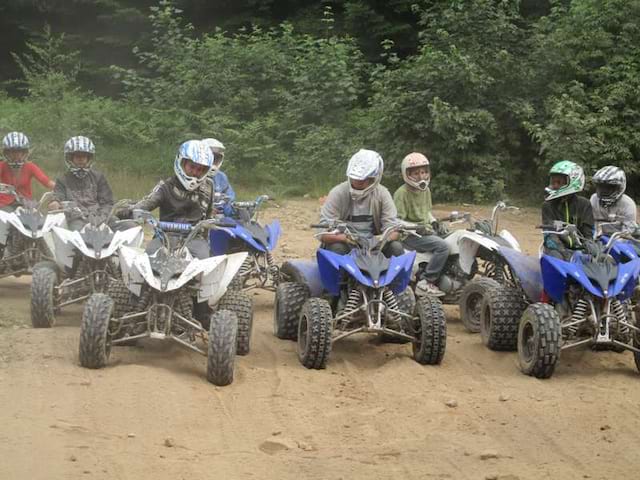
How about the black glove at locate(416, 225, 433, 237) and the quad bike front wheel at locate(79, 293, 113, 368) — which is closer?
the quad bike front wheel at locate(79, 293, 113, 368)

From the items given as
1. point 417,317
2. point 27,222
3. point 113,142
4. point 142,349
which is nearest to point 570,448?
point 417,317

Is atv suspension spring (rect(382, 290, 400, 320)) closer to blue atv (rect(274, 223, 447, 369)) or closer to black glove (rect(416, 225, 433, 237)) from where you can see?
blue atv (rect(274, 223, 447, 369))

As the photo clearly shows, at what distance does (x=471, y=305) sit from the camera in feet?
33.8

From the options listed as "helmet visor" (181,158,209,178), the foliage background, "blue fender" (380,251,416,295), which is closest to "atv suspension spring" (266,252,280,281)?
"helmet visor" (181,158,209,178)

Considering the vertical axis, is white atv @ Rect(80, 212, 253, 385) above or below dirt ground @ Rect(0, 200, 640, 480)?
above

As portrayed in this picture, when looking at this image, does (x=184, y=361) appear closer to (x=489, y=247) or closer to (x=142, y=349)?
(x=142, y=349)

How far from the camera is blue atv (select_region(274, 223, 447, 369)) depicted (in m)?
8.30

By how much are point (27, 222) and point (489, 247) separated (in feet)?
15.7

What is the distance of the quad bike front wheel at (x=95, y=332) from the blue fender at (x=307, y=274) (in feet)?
6.88

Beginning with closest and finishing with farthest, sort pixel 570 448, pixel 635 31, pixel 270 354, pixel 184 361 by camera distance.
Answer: pixel 570 448, pixel 184 361, pixel 270 354, pixel 635 31

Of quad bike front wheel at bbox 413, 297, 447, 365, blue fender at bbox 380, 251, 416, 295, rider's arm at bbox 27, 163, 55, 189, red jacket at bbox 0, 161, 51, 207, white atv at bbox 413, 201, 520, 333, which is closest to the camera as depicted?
quad bike front wheel at bbox 413, 297, 447, 365

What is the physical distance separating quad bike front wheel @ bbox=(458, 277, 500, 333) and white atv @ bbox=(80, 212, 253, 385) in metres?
2.58

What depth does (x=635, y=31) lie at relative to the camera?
1847 centimetres

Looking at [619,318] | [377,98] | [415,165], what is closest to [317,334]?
[619,318]
